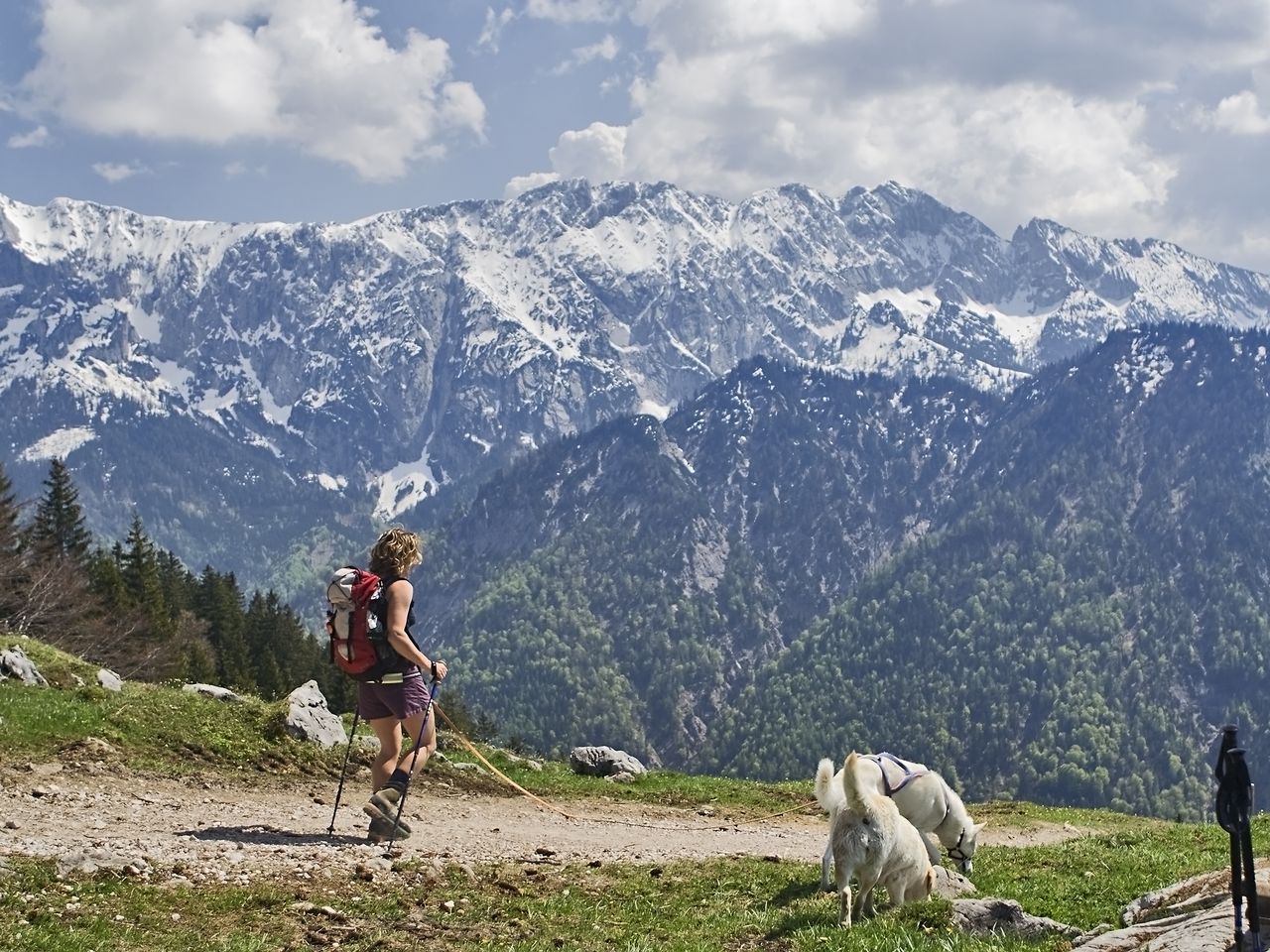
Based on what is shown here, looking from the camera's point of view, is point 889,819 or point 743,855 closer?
point 889,819

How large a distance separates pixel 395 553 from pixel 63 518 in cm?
8424

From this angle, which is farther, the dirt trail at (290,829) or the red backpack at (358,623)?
the red backpack at (358,623)

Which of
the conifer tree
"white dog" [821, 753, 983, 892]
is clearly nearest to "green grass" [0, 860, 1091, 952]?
"white dog" [821, 753, 983, 892]

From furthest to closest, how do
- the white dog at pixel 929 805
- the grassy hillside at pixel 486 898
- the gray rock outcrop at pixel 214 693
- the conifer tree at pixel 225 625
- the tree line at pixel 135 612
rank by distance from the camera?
the conifer tree at pixel 225 625 < the tree line at pixel 135 612 < the gray rock outcrop at pixel 214 693 < the white dog at pixel 929 805 < the grassy hillside at pixel 486 898

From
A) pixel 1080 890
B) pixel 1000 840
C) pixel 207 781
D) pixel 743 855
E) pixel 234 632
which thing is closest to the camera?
pixel 1080 890

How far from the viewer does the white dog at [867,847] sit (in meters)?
12.9

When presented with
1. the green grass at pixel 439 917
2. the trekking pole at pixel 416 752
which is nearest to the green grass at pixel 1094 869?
the green grass at pixel 439 917

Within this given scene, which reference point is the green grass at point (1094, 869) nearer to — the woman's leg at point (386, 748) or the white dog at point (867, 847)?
the white dog at point (867, 847)

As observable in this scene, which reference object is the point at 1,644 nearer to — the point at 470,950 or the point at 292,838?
the point at 292,838

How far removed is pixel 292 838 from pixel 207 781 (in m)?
5.63

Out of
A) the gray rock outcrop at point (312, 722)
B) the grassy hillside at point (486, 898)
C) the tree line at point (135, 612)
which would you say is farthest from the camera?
the tree line at point (135, 612)

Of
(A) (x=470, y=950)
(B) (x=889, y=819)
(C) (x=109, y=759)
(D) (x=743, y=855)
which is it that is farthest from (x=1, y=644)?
(B) (x=889, y=819)

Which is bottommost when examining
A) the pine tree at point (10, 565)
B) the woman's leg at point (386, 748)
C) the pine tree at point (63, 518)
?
the woman's leg at point (386, 748)

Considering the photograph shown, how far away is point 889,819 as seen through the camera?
13125 millimetres
